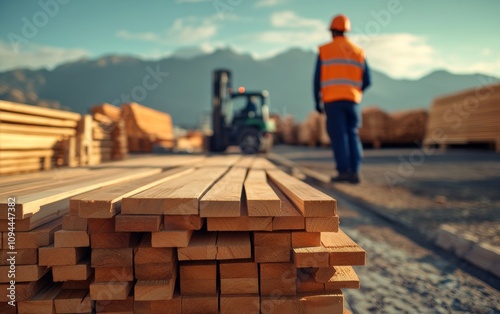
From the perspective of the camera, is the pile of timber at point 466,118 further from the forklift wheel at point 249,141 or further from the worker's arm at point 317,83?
the worker's arm at point 317,83

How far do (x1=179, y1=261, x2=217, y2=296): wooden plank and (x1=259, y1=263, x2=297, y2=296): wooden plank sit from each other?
207 mm

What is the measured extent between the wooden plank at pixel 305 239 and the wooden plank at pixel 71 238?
831 millimetres

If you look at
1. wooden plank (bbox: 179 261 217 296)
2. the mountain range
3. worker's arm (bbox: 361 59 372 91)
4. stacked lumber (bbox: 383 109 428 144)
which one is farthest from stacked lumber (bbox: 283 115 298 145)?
the mountain range

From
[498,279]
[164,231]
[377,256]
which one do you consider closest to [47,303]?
[164,231]

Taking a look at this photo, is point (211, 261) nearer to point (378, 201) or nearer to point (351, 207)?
point (351, 207)

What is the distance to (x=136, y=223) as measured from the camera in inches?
45.7

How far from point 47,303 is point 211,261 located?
67 centimetres

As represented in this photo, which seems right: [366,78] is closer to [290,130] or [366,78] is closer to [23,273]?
[23,273]

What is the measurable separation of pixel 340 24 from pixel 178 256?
4.19 metres

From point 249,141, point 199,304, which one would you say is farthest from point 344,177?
point 249,141

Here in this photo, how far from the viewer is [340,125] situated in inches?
173

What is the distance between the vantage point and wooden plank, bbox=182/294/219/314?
1261mm

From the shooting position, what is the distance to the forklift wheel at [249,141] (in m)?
9.65

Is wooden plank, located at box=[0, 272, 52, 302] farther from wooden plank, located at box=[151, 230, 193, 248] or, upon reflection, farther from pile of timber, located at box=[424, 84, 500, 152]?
pile of timber, located at box=[424, 84, 500, 152]
